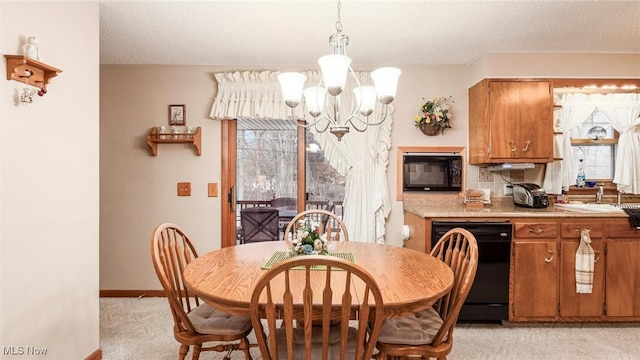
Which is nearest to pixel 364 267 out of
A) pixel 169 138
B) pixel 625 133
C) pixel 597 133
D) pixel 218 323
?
pixel 218 323

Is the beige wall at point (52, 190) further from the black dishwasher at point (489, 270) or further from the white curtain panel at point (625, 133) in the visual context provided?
the white curtain panel at point (625, 133)

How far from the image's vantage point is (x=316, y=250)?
182 cm

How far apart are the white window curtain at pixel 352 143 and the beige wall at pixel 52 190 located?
52.7 inches

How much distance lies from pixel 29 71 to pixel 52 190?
582 millimetres

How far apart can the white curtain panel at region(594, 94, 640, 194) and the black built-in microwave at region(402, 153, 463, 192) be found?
1.44 metres

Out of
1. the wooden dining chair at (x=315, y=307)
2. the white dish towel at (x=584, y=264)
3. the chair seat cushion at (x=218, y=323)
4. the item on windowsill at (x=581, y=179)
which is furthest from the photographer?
the item on windowsill at (x=581, y=179)

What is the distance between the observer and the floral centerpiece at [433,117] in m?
3.29

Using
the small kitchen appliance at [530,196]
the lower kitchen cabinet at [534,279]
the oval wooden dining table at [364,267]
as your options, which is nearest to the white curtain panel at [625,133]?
the small kitchen appliance at [530,196]

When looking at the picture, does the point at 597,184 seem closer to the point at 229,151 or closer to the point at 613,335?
the point at 613,335

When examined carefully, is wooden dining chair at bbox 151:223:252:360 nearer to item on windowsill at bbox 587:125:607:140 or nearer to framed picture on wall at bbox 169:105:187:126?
framed picture on wall at bbox 169:105:187:126

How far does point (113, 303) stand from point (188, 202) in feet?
3.69

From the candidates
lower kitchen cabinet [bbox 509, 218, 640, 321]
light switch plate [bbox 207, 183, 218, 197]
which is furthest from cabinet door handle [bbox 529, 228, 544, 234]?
light switch plate [bbox 207, 183, 218, 197]

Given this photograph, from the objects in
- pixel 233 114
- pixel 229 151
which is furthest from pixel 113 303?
pixel 233 114

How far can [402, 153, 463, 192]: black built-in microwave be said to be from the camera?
3414 mm
